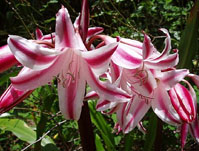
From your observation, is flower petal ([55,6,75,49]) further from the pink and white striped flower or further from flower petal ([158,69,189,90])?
flower petal ([158,69,189,90])

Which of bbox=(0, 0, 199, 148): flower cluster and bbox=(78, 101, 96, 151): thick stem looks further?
bbox=(78, 101, 96, 151): thick stem

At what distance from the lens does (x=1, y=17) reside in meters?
4.31

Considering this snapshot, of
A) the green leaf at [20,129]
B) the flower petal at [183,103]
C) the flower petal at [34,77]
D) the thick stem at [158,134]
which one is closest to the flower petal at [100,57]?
the flower petal at [34,77]

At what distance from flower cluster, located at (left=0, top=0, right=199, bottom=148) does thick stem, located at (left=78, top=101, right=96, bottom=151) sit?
0.04m

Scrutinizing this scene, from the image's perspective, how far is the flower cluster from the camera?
1.73ft

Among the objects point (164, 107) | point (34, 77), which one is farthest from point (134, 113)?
point (34, 77)

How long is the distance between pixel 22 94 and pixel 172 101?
0.34m

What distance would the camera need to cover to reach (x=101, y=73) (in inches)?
22.1

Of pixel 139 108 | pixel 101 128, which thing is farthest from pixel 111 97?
pixel 101 128

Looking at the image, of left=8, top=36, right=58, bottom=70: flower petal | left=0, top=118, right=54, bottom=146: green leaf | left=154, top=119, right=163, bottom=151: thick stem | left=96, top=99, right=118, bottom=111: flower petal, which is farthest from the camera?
left=0, top=118, right=54, bottom=146: green leaf

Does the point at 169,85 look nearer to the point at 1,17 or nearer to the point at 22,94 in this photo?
the point at 22,94

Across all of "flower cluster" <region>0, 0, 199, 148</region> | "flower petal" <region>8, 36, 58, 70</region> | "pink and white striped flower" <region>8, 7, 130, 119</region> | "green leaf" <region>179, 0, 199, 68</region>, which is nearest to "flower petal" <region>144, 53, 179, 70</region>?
"flower cluster" <region>0, 0, 199, 148</region>

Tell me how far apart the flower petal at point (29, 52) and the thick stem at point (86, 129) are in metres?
0.17

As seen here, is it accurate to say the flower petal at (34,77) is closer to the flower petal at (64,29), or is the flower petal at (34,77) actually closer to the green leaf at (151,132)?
the flower petal at (64,29)
